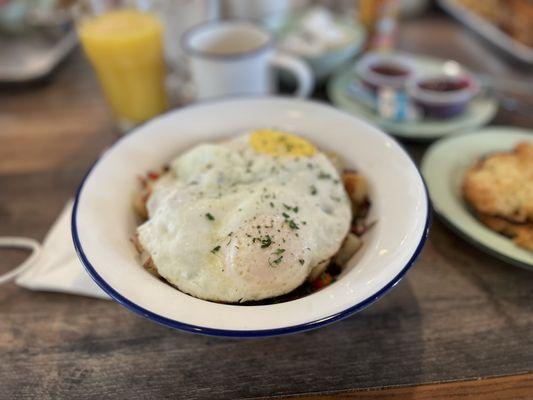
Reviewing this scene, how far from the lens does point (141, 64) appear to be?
1683 mm

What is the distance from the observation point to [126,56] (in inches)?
64.2

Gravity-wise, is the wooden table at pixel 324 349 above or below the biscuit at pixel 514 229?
below

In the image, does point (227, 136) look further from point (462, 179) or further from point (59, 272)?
point (462, 179)

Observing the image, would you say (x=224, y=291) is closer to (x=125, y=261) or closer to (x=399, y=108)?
(x=125, y=261)

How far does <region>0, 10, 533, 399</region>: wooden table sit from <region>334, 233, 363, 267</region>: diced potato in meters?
0.16

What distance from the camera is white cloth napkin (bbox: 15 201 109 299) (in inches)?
43.2

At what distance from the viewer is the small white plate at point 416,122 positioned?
1.62 meters

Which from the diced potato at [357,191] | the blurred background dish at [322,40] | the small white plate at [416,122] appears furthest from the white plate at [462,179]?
the blurred background dish at [322,40]

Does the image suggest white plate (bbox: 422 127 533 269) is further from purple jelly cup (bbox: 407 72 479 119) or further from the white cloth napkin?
the white cloth napkin

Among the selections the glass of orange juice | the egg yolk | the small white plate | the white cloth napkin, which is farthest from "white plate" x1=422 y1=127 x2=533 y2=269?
the glass of orange juice

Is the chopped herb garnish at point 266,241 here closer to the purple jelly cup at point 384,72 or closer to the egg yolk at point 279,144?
the egg yolk at point 279,144

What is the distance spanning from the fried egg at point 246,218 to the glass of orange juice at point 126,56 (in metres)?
0.68

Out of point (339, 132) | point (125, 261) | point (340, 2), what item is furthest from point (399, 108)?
point (340, 2)

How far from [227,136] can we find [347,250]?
0.57 meters
